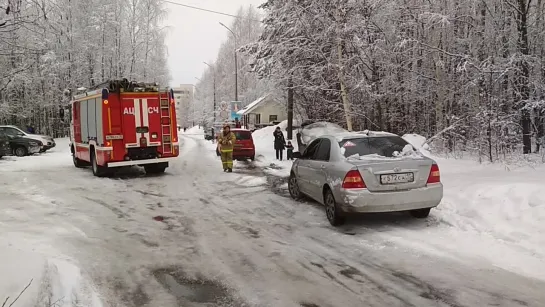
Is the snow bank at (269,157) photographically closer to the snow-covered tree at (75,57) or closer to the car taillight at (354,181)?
the car taillight at (354,181)

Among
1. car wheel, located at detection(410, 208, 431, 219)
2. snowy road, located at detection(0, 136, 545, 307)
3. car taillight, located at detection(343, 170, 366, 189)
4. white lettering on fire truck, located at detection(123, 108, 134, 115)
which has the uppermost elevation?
white lettering on fire truck, located at detection(123, 108, 134, 115)

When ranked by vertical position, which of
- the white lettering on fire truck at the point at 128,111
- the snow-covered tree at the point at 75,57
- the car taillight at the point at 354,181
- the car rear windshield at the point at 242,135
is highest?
the snow-covered tree at the point at 75,57

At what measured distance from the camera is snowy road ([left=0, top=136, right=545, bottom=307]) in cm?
416

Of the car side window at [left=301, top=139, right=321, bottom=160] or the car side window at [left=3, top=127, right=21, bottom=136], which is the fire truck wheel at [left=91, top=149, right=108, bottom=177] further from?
the car side window at [left=3, top=127, right=21, bottom=136]

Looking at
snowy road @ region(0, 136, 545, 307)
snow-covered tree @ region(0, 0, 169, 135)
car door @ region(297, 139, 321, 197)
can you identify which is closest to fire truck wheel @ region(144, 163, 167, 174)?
snowy road @ region(0, 136, 545, 307)

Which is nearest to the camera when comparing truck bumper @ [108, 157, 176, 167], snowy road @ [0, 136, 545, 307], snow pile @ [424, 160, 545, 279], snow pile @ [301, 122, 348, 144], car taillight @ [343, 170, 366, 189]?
snowy road @ [0, 136, 545, 307]

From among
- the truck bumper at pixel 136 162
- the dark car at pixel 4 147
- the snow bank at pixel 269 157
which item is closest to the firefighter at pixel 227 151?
the snow bank at pixel 269 157

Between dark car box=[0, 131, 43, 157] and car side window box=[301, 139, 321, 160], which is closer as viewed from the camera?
car side window box=[301, 139, 321, 160]

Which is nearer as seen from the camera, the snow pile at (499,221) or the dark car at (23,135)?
the snow pile at (499,221)

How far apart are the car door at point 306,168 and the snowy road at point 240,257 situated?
0.44 m

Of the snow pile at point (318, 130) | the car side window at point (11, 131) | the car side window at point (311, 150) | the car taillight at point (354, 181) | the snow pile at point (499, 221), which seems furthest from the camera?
the car side window at point (11, 131)

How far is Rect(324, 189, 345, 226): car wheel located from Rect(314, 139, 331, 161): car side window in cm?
64

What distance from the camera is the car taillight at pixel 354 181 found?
638 centimetres

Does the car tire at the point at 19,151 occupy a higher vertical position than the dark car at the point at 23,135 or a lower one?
lower
